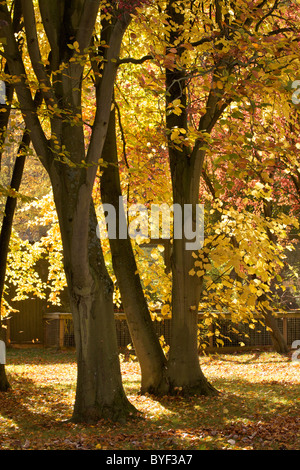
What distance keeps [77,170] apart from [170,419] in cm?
331

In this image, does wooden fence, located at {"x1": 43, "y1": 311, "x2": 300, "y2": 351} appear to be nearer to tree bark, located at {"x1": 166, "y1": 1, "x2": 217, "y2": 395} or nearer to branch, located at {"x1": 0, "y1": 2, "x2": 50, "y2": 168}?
tree bark, located at {"x1": 166, "y1": 1, "x2": 217, "y2": 395}

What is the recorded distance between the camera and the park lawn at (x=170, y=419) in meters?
5.86

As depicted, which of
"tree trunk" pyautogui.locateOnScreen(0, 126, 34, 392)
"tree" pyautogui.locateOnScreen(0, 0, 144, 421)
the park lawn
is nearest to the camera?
the park lawn

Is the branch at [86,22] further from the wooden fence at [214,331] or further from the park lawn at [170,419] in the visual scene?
the wooden fence at [214,331]

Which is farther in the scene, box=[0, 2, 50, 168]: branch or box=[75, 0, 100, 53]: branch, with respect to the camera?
box=[0, 2, 50, 168]: branch

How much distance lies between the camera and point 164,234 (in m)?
12.3

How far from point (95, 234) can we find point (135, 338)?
238 centimetres

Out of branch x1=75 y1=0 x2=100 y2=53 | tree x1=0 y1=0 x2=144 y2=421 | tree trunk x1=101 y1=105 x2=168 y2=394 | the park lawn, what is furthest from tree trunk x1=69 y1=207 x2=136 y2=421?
branch x1=75 y1=0 x2=100 y2=53

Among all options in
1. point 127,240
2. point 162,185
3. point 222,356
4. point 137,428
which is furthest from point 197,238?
point 222,356

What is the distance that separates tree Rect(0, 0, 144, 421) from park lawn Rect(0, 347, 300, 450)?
1.62 feet

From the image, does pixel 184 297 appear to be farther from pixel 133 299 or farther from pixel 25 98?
pixel 25 98

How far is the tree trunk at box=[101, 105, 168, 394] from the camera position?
8773 millimetres

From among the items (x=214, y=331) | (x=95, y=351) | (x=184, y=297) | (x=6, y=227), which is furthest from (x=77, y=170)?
(x=214, y=331)

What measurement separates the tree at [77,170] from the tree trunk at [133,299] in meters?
1.73
